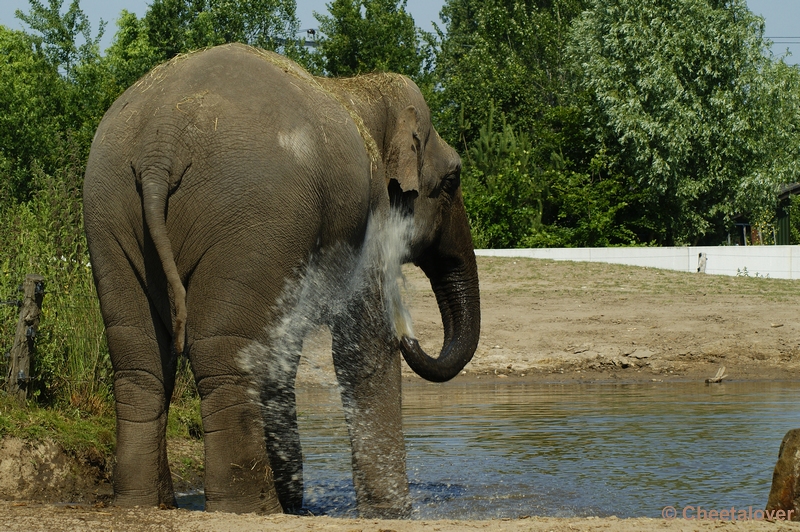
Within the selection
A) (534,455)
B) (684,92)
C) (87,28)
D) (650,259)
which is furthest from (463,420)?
(87,28)

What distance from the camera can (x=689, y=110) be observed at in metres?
29.8

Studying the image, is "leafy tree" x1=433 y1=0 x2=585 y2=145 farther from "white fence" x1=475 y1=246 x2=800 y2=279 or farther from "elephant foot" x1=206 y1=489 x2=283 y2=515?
"elephant foot" x1=206 y1=489 x2=283 y2=515

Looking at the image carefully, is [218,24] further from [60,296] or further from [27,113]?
[60,296]

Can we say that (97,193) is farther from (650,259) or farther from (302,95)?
(650,259)

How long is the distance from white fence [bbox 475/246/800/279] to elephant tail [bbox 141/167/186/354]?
20478mm

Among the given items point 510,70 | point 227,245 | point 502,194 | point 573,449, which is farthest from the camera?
point 510,70

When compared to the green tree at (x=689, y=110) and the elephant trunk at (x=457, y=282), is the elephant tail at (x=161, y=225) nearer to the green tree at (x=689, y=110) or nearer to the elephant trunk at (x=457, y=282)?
the elephant trunk at (x=457, y=282)

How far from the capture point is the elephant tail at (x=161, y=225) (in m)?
4.69

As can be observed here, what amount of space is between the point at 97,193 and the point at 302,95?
1029 mm

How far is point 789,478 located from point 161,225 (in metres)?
3.10

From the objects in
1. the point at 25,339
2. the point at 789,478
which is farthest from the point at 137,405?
the point at 789,478

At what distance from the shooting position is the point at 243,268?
15.8 feet

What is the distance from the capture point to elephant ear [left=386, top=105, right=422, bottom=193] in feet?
20.6

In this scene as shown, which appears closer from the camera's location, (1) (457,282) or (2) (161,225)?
(2) (161,225)
